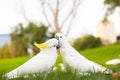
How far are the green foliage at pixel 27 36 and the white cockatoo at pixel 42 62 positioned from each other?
15.0 meters

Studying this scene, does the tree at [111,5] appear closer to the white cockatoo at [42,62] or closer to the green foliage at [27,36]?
the green foliage at [27,36]

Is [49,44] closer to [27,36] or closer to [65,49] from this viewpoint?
[65,49]

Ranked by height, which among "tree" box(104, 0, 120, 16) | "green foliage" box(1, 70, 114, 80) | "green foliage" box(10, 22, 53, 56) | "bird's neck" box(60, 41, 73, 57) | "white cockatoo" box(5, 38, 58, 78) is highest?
"green foliage" box(10, 22, 53, 56)

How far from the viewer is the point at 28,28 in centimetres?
1961

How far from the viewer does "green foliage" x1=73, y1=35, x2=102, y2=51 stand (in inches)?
741

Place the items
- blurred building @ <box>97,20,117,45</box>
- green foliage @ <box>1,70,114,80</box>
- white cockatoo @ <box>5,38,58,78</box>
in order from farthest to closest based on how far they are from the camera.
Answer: blurred building @ <box>97,20,117,45</box>
white cockatoo @ <box>5,38,58,78</box>
green foliage @ <box>1,70,114,80</box>

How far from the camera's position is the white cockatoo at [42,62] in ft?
11.7

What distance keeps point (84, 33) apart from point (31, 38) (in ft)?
8.90

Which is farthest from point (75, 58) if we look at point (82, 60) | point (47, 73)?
point (47, 73)

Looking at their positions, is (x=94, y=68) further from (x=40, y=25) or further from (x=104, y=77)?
(x=40, y=25)

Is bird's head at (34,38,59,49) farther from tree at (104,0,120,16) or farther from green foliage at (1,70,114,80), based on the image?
tree at (104,0,120,16)

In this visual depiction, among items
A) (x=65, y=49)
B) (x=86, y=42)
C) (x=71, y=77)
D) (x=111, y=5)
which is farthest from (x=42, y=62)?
(x=86, y=42)

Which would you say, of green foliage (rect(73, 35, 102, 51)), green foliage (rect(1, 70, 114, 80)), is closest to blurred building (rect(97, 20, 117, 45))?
green foliage (rect(73, 35, 102, 51))

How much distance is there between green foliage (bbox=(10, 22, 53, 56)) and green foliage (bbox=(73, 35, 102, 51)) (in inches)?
62.9
